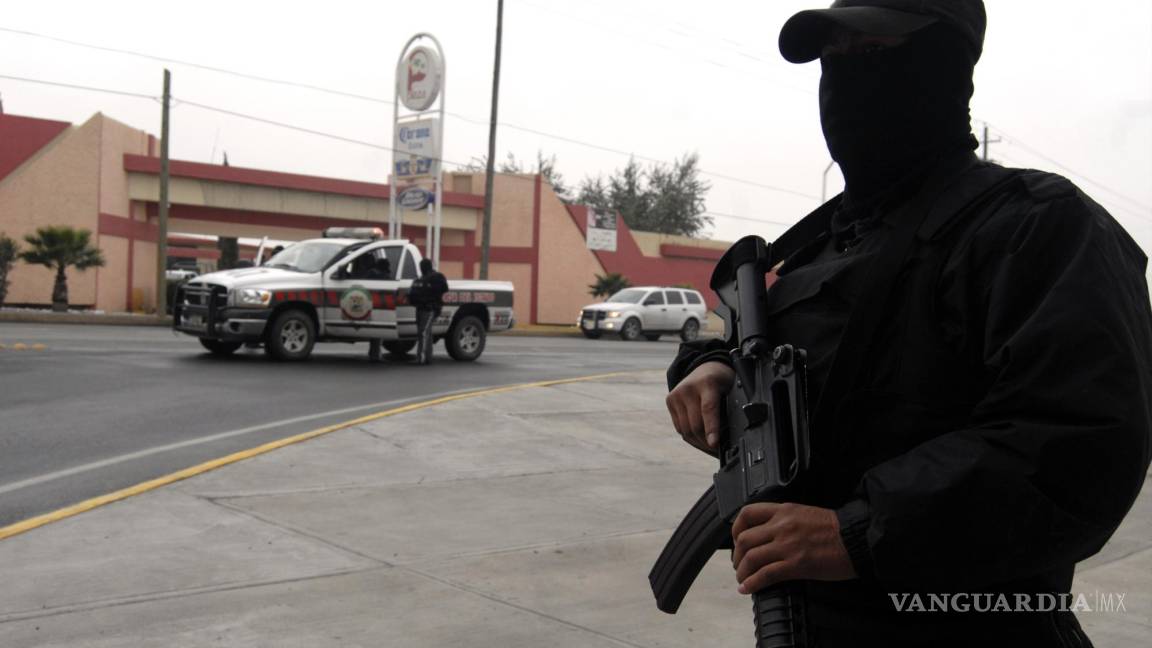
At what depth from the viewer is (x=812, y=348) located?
1648 mm

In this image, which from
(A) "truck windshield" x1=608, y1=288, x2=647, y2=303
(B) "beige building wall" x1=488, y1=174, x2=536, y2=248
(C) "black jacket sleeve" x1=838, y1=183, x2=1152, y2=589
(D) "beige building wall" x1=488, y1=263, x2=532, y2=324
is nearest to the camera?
(C) "black jacket sleeve" x1=838, y1=183, x2=1152, y2=589

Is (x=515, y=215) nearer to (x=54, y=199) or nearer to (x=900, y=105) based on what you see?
(x=54, y=199)

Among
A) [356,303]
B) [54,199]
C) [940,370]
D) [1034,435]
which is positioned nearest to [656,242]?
[54,199]

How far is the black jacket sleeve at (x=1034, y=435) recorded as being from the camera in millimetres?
1296

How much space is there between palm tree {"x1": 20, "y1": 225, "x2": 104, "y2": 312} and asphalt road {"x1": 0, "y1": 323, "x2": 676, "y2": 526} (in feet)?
23.8

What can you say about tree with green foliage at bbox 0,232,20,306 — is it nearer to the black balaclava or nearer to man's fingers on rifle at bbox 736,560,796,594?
the black balaclava

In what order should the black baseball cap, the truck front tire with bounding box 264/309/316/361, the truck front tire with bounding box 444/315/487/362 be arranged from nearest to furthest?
the black baseball cap → the truck front tire with bounding box 264/309/316/361 → the truck front tire with bounding box 444/315/487/362

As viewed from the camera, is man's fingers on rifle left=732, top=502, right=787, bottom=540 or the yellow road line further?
the yellow road line

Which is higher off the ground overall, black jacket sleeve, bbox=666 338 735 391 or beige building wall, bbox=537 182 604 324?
beige building wall, bbox=537 182 604 324

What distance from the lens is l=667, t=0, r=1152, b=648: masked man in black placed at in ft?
4.30

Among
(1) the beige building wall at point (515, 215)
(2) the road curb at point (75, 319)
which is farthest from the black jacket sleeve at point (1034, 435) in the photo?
(1) the beige building wall at point (515, 215)

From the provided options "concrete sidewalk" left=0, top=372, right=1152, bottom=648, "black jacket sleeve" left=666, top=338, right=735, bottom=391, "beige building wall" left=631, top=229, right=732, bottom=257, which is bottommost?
"concrete sidewalk" left=0, top=372, right=1152, bottom=648

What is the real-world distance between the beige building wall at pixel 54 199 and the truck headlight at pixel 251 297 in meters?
16.2

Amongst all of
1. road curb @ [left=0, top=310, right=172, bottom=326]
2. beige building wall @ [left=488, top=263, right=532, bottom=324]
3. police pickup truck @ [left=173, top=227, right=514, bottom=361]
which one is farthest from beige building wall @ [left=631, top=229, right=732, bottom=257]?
police pickup truck @ [left=173, top=227, right=514, bottom=361]
